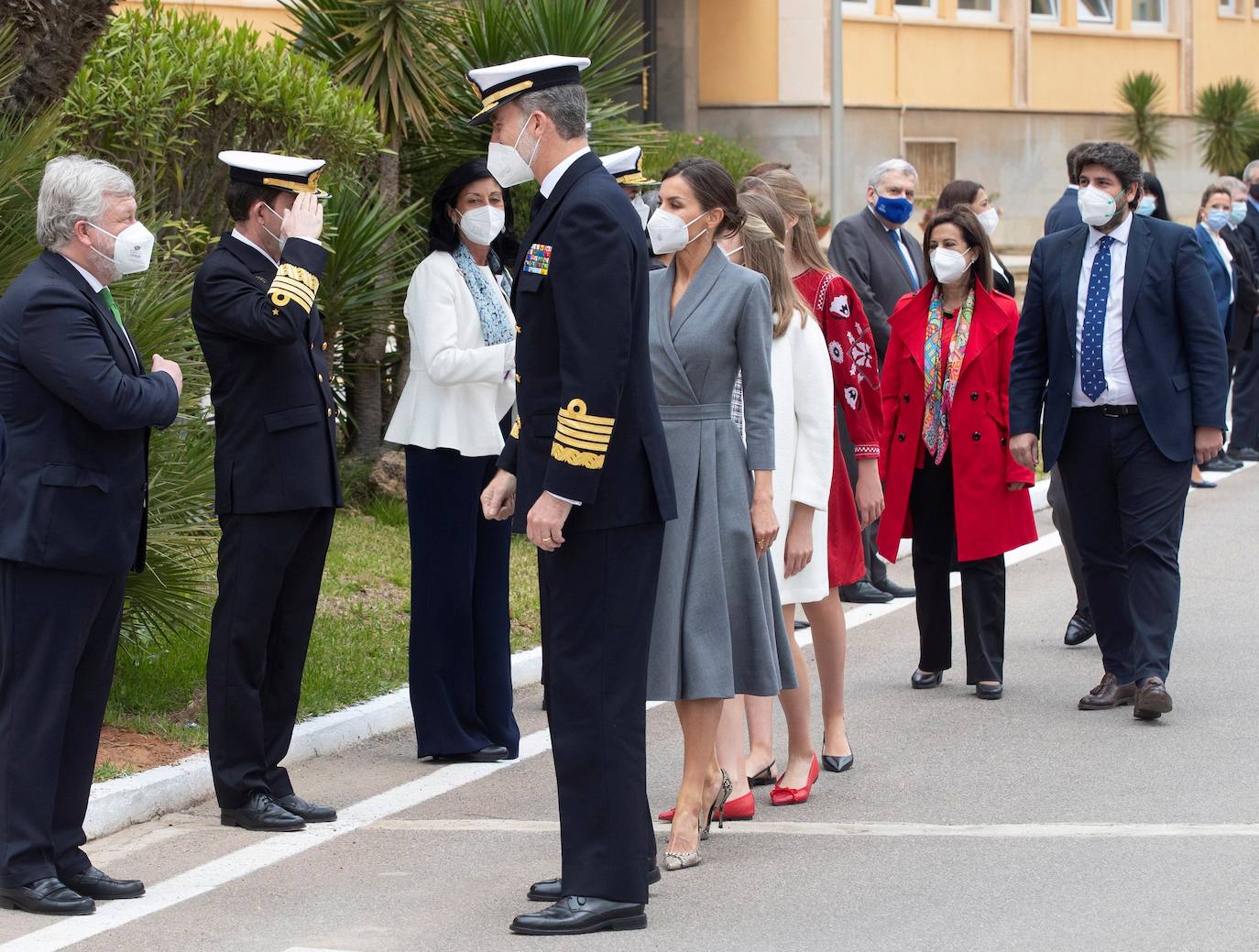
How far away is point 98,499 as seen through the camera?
5.02 m

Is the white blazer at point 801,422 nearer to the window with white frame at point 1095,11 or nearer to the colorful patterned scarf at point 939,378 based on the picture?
the colorful patterned scarf at point 939,378

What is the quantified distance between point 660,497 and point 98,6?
148 inches

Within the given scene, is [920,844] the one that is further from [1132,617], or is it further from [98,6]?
[98,6]

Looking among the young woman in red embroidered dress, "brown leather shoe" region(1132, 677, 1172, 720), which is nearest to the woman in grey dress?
the young woman in red embroidered dress

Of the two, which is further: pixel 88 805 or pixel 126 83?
pixel 126 83

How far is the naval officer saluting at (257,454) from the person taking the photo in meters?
5.75

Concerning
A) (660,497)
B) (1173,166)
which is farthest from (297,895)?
(1173,166)

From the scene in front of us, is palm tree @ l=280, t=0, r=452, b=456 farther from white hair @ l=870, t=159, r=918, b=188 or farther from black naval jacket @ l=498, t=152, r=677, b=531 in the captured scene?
black naval jacket @ l=498, t=152, r=677, b=531

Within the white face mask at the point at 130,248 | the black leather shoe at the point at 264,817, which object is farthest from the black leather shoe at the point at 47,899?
the white face mask at the point at 130,248

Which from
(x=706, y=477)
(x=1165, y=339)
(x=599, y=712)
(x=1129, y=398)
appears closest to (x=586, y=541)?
(x=599, y=712)

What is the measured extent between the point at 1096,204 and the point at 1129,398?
0.75 m

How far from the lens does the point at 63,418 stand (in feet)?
16.3

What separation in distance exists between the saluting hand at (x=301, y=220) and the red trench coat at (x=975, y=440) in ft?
9.30

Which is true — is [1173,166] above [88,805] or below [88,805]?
above
